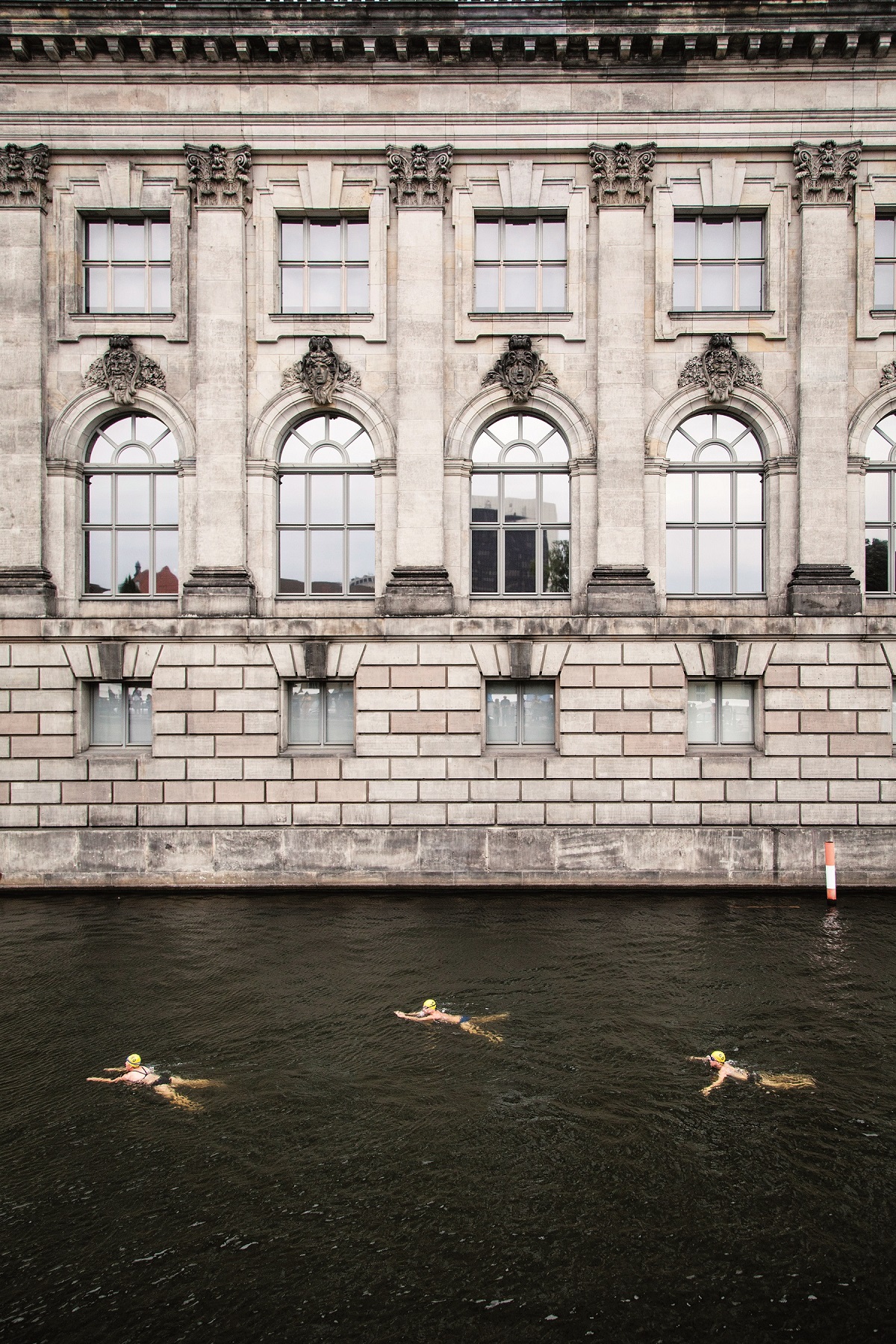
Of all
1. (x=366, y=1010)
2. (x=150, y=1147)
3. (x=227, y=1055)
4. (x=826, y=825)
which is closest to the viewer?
(x=150, y=1147)

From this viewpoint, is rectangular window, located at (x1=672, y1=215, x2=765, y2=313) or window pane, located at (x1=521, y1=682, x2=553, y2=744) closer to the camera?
window pane, located at (x1=521, y1=682, x2=553, y2=744)

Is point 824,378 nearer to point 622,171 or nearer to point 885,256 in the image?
point 885,256

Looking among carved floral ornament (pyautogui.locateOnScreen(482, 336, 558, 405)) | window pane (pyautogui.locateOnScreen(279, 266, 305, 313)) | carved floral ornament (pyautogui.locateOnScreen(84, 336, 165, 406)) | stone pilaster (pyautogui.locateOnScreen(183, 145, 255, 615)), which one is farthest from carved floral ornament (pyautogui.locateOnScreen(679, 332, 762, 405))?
carved floral ornament (pyautogui.locateOnScreen(84, 336, 165, 406))

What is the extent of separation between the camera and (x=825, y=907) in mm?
16219

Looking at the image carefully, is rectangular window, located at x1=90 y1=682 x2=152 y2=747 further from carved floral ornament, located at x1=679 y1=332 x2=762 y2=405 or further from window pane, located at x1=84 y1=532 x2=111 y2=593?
carved floral ornament, located at x1=679 y1=332 x2=762 y2=405

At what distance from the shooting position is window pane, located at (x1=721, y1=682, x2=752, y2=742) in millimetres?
18094

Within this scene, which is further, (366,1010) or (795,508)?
(795,508)

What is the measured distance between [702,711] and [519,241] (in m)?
11.2

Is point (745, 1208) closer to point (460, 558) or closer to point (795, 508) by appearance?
point (460, 558)

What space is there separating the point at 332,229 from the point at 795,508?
473 inches

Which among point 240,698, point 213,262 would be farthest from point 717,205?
point 240,698

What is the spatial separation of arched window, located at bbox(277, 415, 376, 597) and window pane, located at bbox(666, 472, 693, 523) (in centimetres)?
667

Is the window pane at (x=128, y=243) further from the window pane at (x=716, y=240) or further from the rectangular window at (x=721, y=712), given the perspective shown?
the rectangular window at (x=721, y=712)

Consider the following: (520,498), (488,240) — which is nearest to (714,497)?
(520,498)
